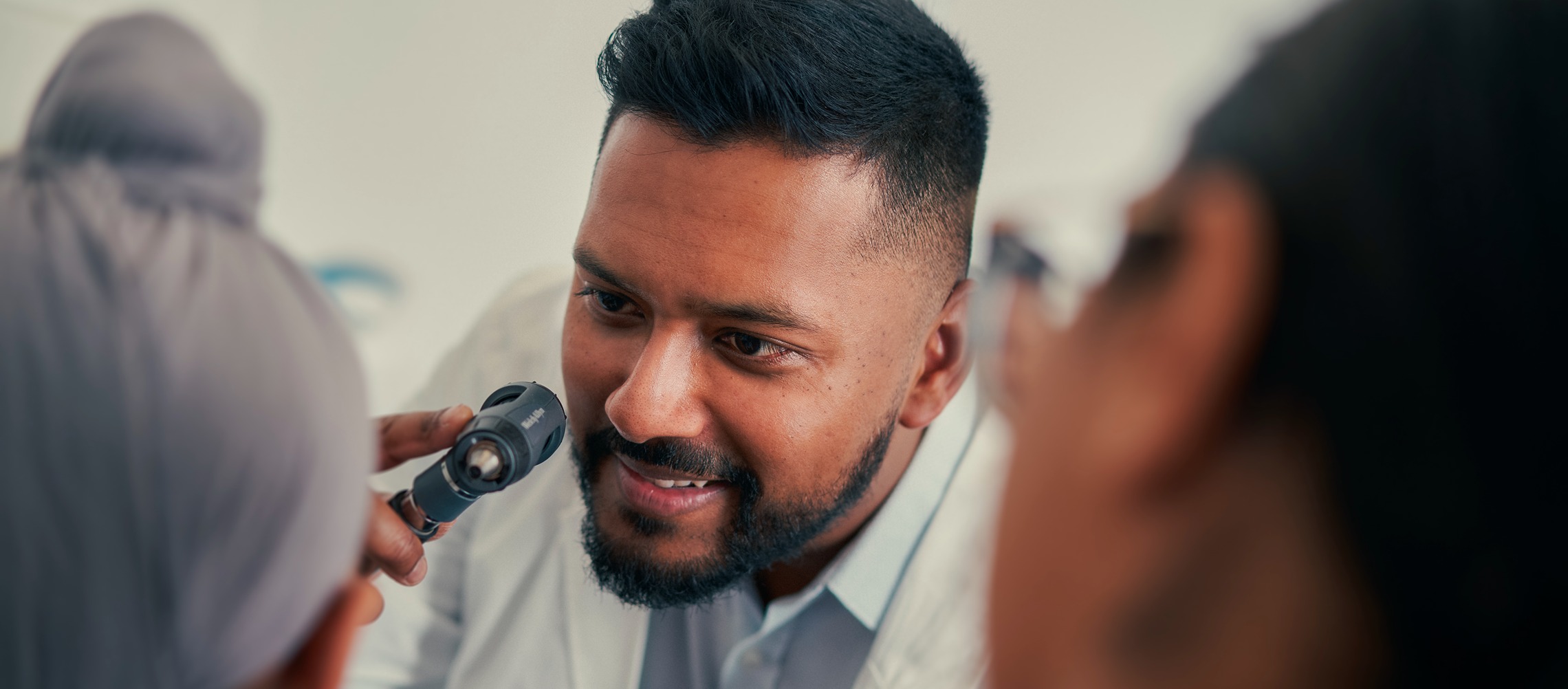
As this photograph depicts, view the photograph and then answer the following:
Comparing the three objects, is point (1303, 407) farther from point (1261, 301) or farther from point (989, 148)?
point (989, 148)

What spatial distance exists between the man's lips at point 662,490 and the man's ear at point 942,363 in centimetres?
23

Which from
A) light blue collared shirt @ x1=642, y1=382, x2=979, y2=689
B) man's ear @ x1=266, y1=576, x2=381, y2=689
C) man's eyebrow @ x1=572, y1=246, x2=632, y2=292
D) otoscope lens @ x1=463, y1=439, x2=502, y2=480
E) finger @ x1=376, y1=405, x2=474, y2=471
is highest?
man's ear @ x1=266, y1=576, x2=381, y2=689

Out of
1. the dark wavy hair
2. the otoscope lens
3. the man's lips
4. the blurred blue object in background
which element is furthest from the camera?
the blurred blue object in background

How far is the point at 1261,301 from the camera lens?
0.33 m

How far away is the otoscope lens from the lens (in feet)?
2.50

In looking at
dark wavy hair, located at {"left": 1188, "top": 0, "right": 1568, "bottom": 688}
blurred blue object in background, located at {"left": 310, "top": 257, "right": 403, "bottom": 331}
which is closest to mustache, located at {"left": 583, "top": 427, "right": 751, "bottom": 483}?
dark wavy hair, located at {"left": 1188, "top": 0, "right": 1568, "bottom": 688}

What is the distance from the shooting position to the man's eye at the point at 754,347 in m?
0.93

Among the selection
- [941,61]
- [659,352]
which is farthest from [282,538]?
[941,61]

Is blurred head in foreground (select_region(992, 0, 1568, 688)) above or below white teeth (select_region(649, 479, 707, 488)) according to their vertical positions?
above

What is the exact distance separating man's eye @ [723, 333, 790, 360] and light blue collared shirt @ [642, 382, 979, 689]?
0.30 m

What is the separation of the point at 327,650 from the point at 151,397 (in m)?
0.13

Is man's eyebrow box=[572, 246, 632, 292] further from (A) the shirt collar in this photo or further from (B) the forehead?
(A) the shirt collar

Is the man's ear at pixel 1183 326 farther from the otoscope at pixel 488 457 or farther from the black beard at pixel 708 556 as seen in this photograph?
the black beard at pixel 708 556

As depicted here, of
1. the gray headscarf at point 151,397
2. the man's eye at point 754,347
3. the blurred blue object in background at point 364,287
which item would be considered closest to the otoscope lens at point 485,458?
the man's eye at point 754,347
